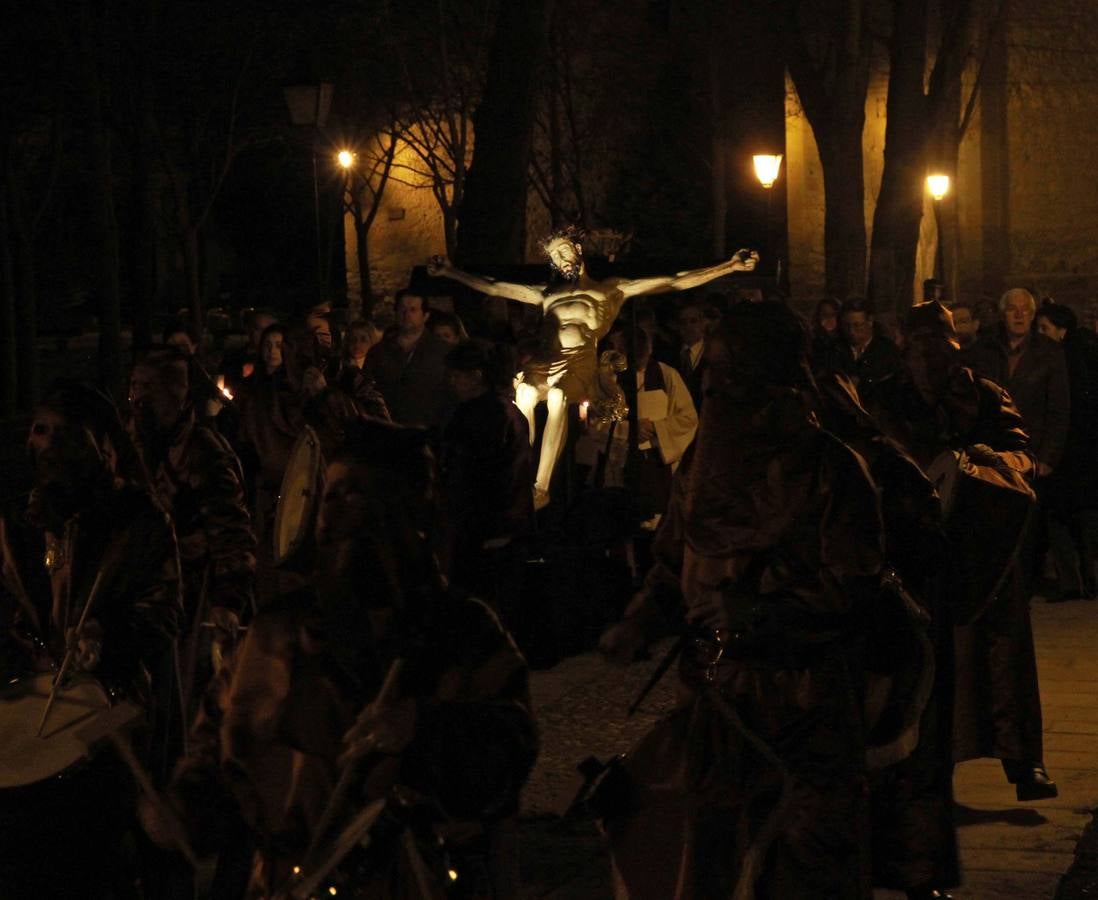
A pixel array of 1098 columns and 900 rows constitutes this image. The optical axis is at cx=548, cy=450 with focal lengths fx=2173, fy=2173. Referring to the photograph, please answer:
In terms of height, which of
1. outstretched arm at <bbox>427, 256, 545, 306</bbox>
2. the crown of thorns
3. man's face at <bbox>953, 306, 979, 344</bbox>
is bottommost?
man's face at <bbox>953, 306, 979, 344</bbox>

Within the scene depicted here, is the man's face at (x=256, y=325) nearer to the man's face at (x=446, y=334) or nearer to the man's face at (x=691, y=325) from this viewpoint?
the man's face at (x=446, y=334)

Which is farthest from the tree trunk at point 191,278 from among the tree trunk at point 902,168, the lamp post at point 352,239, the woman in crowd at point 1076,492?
the woman in crowd at point 1076,492

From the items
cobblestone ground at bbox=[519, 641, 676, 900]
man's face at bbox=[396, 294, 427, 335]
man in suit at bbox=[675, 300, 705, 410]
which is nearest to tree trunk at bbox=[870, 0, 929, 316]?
man in suit at bbox=[675, 300, 705, 410]

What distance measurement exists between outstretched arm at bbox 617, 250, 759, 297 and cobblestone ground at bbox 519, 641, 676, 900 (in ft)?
8.18

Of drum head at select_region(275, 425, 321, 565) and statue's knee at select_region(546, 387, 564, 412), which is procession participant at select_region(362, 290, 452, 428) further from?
drum head at select_region(275, 425, 321, 565)

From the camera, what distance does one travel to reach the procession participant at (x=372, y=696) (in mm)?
4059

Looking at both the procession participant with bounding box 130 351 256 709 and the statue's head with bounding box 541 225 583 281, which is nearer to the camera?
the procession participant with bounding box 130 351 256 709

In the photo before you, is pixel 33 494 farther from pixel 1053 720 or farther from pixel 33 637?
pixel 1053 720

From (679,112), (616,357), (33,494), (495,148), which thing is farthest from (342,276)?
(33,494)

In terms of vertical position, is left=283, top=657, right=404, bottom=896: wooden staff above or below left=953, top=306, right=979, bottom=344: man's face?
below

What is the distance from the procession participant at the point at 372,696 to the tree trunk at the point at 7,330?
27776 mm

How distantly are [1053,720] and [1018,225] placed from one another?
1615 inches

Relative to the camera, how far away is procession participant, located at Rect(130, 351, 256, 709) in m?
6.81

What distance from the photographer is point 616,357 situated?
12883 millimetres
